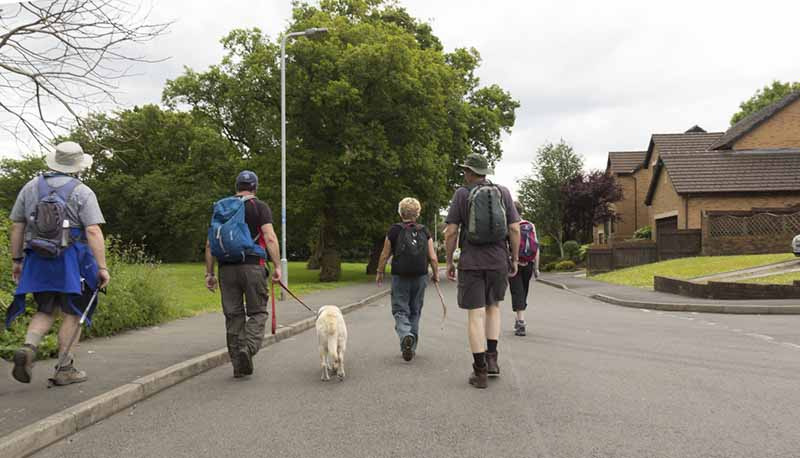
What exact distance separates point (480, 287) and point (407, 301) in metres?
1.75

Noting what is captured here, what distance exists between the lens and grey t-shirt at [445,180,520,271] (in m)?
5.91

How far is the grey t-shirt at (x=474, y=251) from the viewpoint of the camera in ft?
19.4

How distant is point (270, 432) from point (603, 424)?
2315 millimetres

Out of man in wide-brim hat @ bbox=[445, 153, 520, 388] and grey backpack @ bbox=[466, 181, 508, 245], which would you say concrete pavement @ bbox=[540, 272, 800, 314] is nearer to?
man in wide-brim hat @ bbox=[445, 153, 520, 388]

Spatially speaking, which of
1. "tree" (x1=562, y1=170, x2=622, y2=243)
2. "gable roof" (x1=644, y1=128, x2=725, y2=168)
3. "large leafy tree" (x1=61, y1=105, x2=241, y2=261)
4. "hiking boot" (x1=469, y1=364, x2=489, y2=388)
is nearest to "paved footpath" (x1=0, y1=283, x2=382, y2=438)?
"hiking boot" (x1=469, y1=364, x2=489, y2=388)

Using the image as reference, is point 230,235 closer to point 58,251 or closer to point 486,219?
point 58,251

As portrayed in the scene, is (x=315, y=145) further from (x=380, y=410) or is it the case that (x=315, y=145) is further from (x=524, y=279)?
(x=380, y=410)

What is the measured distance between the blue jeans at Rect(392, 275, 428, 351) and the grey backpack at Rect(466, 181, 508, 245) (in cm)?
177

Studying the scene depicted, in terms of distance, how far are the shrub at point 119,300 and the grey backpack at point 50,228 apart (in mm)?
2179

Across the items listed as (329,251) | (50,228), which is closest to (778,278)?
(50,228)

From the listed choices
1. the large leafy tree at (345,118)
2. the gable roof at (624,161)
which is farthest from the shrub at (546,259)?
the large leafy tree at (345,118)

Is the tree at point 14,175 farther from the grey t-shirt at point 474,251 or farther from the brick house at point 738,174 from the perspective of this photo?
the grey t-shirt at point 474,251

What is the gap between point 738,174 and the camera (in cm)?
3011

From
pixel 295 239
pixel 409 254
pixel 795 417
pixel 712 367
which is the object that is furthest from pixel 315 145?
pixel 795 417
